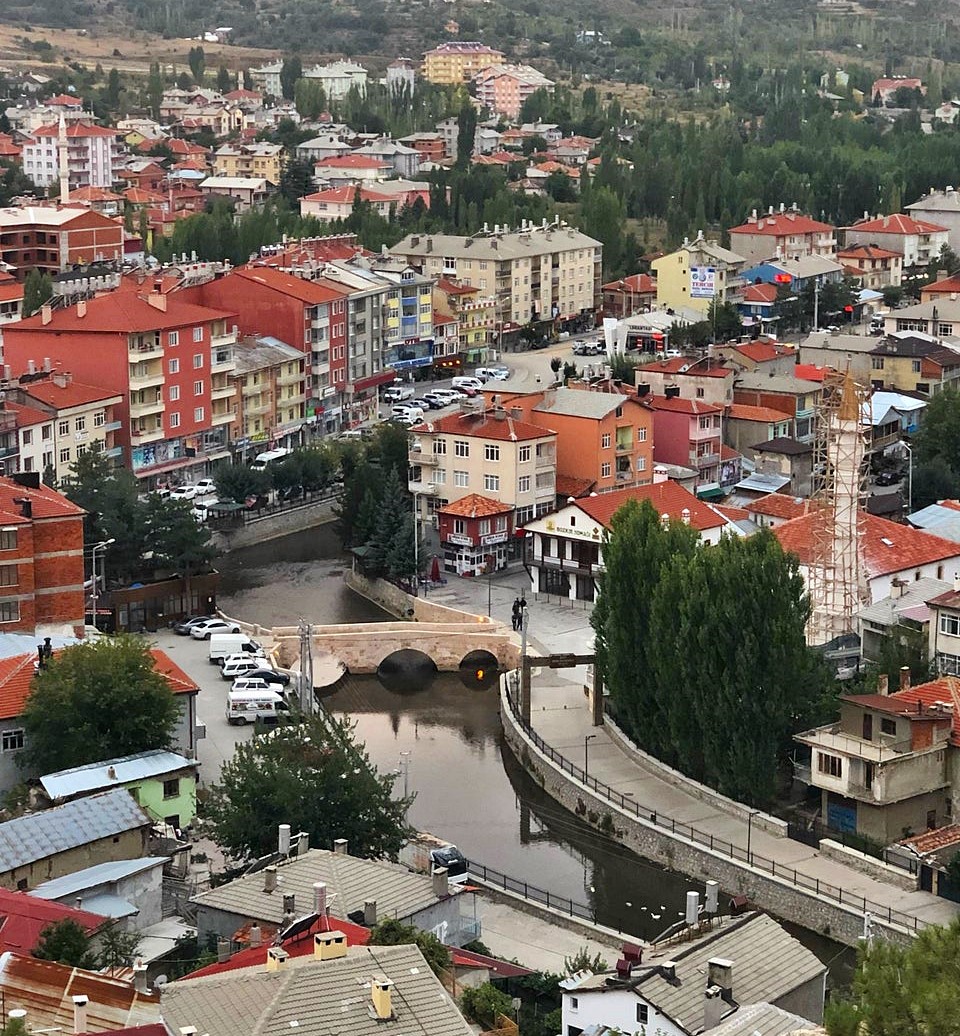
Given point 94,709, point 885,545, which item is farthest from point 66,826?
point 885,545

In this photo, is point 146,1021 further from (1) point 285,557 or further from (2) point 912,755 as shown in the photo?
(1) point 285,557

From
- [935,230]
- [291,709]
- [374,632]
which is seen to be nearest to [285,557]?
[374,632]

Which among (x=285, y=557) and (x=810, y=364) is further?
(x=810, y=364)

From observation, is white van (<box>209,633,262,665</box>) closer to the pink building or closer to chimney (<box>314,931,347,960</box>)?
the pink building

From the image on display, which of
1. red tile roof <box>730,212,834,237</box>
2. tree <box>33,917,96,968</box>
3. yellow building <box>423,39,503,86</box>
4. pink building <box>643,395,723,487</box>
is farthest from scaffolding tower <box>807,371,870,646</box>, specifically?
yellow building <box>423,39,503,86</box>

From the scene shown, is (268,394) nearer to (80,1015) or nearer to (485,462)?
(485,462)

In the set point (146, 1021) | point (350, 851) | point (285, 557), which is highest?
point (146, 1021)

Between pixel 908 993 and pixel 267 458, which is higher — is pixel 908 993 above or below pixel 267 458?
above
